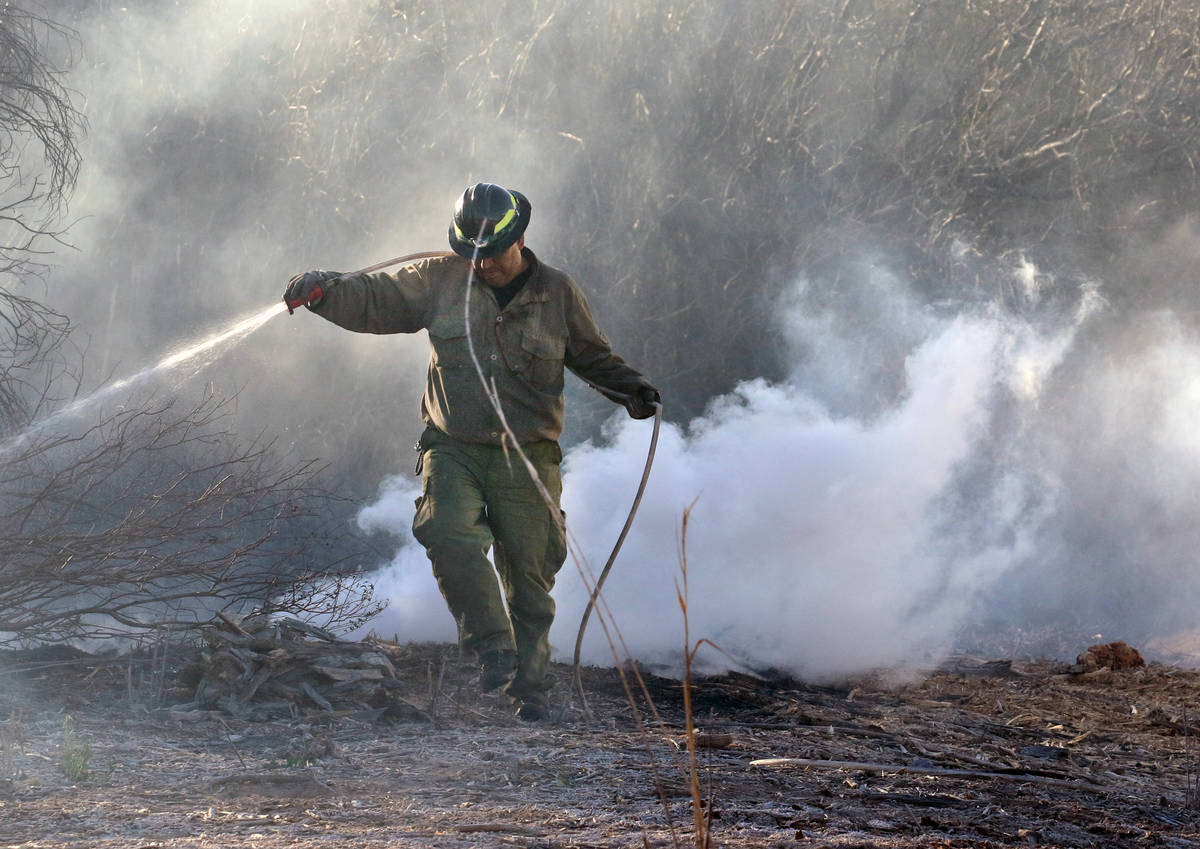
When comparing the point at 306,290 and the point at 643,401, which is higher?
the point at 306,290

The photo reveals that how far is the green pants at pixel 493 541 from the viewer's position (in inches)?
173

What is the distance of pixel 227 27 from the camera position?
9742 millimetres

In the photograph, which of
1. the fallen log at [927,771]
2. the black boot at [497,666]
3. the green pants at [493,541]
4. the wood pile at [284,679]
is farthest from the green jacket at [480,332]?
the fallen log at [927,771]

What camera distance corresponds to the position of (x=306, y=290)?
4121 mm

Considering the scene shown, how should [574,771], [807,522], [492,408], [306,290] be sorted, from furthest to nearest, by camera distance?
1. [807,522]
2. [492,408]
3. [306,290]
4. [574,771]

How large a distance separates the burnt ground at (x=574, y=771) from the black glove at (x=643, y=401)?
1159 millimetres

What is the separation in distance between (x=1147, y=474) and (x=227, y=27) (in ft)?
25.5

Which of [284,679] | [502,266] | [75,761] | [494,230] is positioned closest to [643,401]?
[502,266]

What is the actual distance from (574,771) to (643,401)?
148 centimetres

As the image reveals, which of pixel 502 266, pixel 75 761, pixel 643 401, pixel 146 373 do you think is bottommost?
pixel 75 761

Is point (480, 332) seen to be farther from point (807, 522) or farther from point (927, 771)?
point (807, 522)

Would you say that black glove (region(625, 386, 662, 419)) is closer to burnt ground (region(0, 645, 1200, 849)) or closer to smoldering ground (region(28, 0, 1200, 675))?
burnt ground (region(0, 645, 1200, 849))

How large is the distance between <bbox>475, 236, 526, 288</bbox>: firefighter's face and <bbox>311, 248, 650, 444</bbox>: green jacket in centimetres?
4

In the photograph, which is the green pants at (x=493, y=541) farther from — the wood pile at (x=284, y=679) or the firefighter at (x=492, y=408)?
the wood pile at (x=284, y=679)
